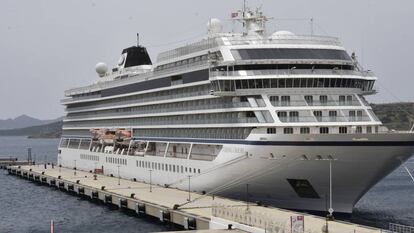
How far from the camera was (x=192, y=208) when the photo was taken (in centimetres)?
4425

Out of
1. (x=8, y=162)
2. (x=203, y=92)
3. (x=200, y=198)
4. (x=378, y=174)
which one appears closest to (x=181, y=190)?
(x=200, y=198)

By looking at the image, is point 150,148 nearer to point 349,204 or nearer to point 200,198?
point 200,198

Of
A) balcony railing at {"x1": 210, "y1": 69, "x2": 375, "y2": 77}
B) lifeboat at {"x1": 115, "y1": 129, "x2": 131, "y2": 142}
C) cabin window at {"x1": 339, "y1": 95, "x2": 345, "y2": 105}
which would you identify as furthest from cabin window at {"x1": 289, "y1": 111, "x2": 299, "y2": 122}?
lifeboat at {"x1": 115, "y1": 129, "x2": 131, "y2": 142}

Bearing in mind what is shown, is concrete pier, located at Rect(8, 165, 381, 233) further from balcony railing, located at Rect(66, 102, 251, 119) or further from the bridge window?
balcony railing, located at Rect(66, 102, 251, 119)

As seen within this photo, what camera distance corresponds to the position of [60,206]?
61.4m

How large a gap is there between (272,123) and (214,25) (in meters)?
16.5

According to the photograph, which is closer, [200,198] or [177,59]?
[200,198]

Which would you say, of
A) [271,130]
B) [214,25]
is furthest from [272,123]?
[214,25]

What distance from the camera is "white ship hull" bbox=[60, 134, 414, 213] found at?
4012 cm

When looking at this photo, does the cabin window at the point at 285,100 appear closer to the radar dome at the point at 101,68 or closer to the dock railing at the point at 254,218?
the dock railing at the point at 254,218

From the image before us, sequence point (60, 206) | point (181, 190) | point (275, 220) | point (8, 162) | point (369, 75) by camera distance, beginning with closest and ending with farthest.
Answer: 1. point (275, 220)
2. point (369, 75)
3. point (181, 190)
4. point (60, 206)
5. point (8, 162)

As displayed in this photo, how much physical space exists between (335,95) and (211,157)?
407 inches

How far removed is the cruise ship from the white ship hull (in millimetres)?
67

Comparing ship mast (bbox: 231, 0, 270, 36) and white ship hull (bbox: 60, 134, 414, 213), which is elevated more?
ship mast (bbox: 231, 0, 270, 36)
